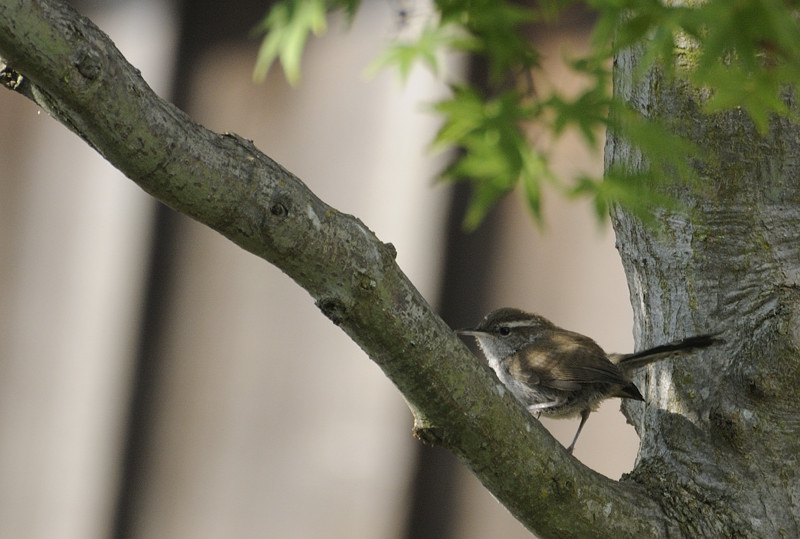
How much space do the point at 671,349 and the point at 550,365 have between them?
1.60m

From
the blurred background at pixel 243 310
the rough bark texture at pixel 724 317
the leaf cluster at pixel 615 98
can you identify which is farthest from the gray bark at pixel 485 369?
the blurred background at pixel 243 310

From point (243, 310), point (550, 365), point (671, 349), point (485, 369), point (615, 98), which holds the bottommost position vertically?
point (485, 369)

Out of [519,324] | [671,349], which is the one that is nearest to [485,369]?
[671,349]

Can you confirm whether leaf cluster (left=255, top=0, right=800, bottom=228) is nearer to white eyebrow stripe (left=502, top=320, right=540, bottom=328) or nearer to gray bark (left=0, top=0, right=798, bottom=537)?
gray bark (left=0, top=0, right=798, bottom=537)

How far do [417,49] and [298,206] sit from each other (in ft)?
6.77

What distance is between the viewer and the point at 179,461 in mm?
6727

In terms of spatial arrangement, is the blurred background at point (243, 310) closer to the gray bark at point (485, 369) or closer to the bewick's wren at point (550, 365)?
the bewick's wren at point (550, 365)

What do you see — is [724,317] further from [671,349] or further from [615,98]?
[615,98]

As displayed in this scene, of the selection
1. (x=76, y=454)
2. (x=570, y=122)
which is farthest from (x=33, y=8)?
(x=76, y=454)

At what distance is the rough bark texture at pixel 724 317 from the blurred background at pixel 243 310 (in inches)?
91.7

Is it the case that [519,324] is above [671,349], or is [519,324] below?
above

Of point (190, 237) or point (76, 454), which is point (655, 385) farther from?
point (76, 454)

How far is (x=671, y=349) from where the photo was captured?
321 centimetres

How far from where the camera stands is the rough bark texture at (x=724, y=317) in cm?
287
